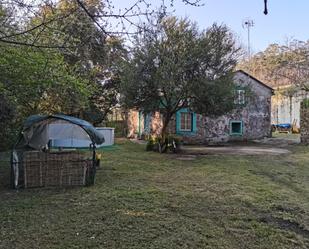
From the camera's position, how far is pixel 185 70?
15539mm

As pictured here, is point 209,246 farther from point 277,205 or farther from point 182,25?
point 182,25

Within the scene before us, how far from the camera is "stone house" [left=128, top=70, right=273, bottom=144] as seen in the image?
866 inches

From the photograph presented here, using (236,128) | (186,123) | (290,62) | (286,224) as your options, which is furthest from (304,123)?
(286,224)

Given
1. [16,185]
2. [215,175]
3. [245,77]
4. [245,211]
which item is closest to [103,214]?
[245,211]

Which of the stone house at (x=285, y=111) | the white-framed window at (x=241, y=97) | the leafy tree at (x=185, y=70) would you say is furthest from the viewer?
the stone house at (x=285, y=111)

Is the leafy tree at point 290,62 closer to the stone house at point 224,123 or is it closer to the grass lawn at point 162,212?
the stone house at point 224,123

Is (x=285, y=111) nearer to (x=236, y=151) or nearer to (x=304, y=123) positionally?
(x=304, y=123)

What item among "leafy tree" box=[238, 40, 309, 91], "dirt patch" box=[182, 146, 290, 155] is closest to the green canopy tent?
"dirt patch" box=[182, 146, 290, 155]

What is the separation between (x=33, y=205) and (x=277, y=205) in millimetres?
4294

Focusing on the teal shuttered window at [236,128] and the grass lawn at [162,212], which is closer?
the grass lawn at [162,212]

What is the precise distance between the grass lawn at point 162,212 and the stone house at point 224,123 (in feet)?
39.0

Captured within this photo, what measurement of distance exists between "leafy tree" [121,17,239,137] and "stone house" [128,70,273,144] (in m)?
4.91

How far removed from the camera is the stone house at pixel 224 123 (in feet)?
72.2

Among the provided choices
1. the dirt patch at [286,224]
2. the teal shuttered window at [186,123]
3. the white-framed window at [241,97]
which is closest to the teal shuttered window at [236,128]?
the teal shuttered window at [186,123]
